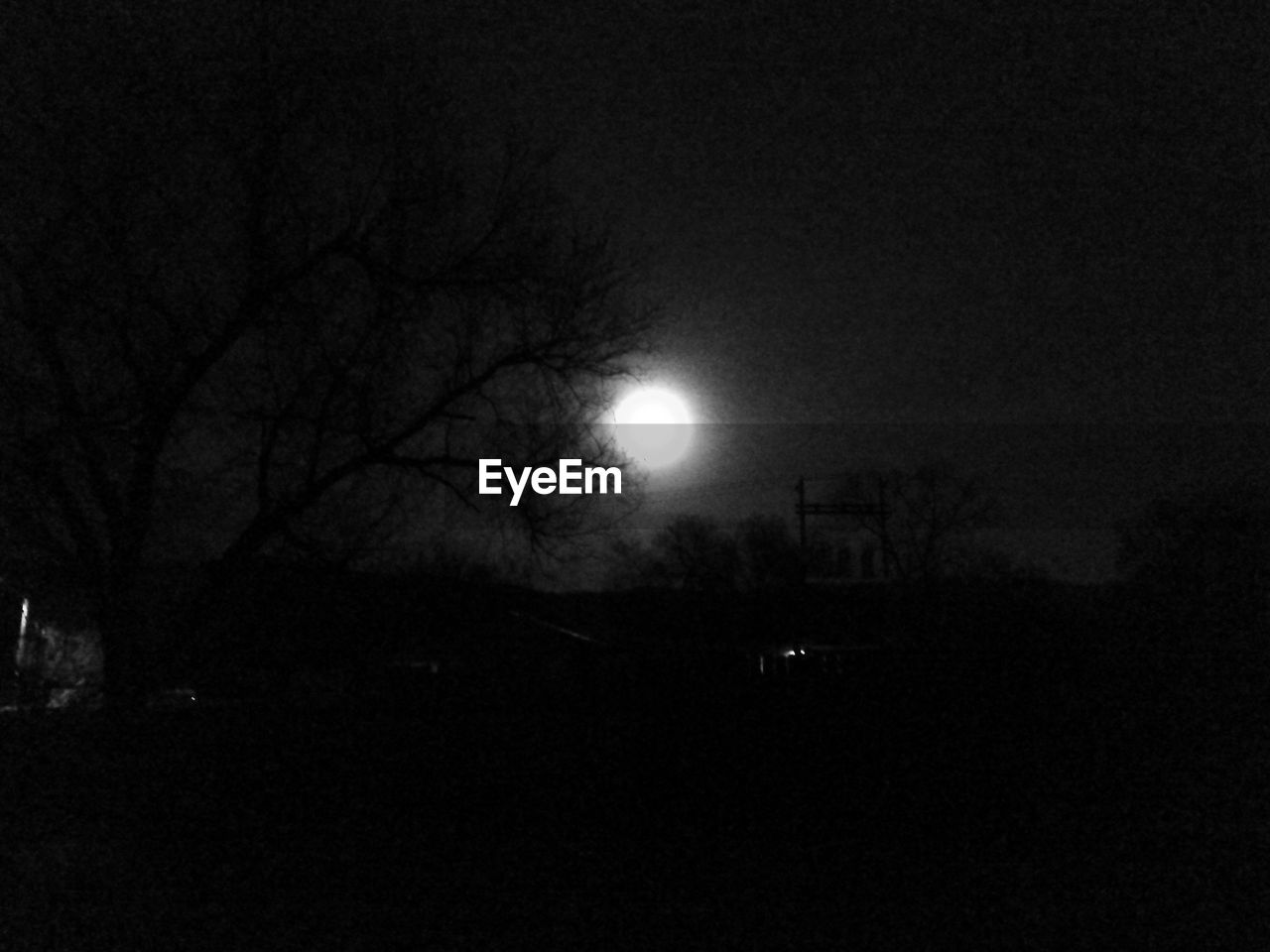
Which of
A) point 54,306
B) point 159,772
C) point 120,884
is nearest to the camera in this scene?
point 120,884

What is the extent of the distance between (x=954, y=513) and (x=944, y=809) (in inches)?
70.2

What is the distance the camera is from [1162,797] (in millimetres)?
6059

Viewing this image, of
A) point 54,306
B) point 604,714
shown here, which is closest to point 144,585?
point 54,306

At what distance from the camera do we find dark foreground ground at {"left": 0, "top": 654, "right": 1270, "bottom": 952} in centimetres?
514

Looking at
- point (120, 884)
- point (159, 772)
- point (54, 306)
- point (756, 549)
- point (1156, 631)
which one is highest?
point (54, 306)

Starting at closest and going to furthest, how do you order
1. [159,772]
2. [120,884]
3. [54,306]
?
1. [120,884]
2. [159,772]
3. [54,306]

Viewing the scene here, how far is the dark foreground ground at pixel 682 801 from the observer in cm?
514

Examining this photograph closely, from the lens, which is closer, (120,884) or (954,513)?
(120,884)

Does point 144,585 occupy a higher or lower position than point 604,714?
higher

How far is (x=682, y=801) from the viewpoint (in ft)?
19.8

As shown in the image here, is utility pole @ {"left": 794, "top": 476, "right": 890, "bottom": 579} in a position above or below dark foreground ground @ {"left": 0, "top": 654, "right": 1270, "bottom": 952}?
above

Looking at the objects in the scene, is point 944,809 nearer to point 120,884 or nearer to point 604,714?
point 604,714

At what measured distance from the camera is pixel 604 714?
20.2 feet

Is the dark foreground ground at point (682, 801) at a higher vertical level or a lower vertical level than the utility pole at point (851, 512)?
lower
